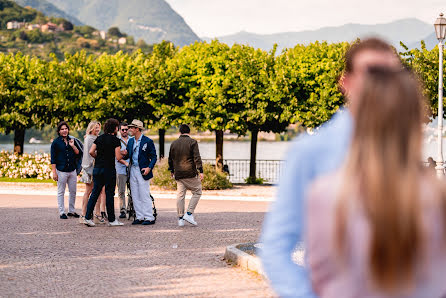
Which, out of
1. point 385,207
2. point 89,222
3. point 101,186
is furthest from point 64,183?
point 385,207

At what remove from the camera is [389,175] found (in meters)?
1.65

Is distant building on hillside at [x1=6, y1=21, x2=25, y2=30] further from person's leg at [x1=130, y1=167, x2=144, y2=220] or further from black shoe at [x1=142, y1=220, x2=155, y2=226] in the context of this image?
black shoe at [x1=142, y1=220, x2=155, y2=226]

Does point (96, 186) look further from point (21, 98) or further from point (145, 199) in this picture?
point (21, 98)

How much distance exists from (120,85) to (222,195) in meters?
10.1

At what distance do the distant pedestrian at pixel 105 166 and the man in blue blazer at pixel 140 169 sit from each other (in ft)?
1.62

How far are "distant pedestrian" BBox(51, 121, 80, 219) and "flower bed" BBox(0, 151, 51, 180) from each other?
41.3 ft

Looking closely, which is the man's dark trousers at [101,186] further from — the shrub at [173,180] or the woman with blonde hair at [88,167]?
the shrub at [173,180]

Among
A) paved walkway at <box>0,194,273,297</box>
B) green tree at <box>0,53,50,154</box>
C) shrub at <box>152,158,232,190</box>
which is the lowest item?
paved walkway at <box>0,194,273,297</box>

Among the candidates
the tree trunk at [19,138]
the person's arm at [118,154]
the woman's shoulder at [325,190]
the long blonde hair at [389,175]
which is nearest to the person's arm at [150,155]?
the person's arm at [118,154]

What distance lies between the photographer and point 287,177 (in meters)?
1.95

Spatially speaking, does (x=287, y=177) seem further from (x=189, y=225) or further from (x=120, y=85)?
(x=120, y=85)

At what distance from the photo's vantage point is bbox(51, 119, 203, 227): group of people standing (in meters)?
12.4

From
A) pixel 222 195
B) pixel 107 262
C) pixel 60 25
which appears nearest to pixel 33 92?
pixel 222 195

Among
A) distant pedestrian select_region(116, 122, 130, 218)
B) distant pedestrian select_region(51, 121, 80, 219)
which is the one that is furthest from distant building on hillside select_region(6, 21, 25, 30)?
distant pedestrian select_region(116, 122, 130, 218)
